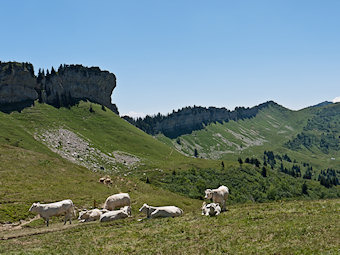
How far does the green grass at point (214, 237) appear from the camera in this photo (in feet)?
49.9

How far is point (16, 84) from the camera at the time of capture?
180750 millimetres

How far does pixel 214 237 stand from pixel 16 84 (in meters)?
202

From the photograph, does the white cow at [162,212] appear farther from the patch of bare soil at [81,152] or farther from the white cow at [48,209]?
the patch of bare soil at [81,152]

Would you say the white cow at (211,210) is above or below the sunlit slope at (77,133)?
Result: below

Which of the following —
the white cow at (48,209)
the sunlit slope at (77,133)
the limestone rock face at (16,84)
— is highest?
the limestone rock face at (16,84)

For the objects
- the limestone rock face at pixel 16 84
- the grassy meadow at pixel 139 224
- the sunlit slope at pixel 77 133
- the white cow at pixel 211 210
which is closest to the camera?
the grassy meadow at pixel 139 224

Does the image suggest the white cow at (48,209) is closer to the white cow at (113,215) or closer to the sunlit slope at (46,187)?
the white cow at (113,215)

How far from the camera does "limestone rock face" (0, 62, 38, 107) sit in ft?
573

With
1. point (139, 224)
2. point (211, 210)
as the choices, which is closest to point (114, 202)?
point (139, 224)

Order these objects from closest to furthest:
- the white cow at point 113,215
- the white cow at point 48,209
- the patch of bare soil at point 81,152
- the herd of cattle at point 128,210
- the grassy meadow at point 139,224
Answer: the grassy meadow at point 139,224 < the herd of cattle at point 128,210 < the white cow at point 113,215 < the white cow at point 48,209 < the patch of bare soil at point 81,152

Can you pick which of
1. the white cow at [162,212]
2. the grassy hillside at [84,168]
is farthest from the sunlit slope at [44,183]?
the white cow at [162,212]

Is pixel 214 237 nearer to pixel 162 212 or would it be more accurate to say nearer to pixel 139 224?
pixel 139 224

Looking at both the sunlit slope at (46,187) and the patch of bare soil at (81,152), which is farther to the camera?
the patch of bare soil at (81,152)

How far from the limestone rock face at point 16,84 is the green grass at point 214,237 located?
181 metres
